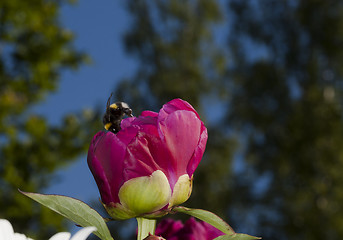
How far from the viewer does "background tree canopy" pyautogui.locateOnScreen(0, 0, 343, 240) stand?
11.3 meters

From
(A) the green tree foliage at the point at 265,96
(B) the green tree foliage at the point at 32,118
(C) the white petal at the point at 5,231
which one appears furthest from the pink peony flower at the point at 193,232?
(A) the green tree foliage at the point at 265,96

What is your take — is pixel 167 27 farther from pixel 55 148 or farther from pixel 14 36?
pixel 55 148

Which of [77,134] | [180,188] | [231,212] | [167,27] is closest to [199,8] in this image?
[167,27]

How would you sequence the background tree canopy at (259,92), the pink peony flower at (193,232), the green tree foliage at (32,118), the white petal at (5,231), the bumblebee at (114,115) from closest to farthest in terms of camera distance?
the white petal at (5,231), the pink peony flower at (193,232), the bumblebee at (114,115), the green tree foliage at (32,118), the background tree canopy at (259,92)

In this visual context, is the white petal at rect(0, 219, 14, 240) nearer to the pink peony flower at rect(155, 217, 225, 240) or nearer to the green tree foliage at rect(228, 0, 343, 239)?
the pink peony flower at rect(155, 217, 225, 240)

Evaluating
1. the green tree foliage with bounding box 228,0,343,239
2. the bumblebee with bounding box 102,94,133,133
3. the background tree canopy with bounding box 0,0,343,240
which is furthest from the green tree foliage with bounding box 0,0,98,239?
the green tree foliage with bounding box 228,0,343,239

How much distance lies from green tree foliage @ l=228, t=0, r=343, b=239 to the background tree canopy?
27mm

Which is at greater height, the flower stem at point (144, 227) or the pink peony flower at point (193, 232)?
the pink peony flower at point (193, 232)

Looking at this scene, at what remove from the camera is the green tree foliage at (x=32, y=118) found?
540 cm

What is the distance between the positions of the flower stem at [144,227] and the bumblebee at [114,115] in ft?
0.91

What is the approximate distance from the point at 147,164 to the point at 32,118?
5267 millimetres

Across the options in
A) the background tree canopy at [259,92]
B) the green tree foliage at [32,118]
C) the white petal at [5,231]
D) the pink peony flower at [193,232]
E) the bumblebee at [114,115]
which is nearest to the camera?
the white petal at [5,231]

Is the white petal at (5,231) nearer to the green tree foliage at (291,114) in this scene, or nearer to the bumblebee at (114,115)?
the bumblebee at (114,115)

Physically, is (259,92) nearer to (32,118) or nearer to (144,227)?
(32,118)
